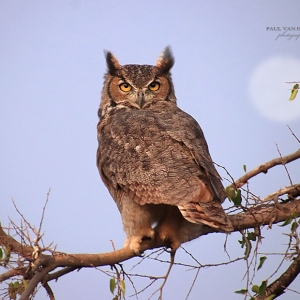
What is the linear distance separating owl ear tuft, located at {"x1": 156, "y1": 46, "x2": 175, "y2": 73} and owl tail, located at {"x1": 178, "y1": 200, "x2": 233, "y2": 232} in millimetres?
2825

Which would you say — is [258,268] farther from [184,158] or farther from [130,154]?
[130,154]

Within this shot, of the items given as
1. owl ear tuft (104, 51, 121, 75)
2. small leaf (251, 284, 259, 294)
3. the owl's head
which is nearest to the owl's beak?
the owl's head

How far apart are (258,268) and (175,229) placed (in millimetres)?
794

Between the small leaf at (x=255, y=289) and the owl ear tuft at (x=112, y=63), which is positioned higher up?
the owl ear tuft at (x=112, y=63)

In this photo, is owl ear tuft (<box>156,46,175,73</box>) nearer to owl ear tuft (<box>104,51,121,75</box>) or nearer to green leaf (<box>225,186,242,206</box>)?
owl ear tuft (<box>104,51,121,75</box>)

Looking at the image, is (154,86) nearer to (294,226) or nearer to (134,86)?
(134,86)

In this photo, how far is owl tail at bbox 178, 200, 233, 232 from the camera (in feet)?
11.2

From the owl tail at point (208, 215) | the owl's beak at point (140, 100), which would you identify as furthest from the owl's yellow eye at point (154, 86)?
the owl tail at point (208, 215)

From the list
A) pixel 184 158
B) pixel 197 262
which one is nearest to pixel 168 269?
pixel 197 262

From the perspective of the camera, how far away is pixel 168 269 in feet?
12.3

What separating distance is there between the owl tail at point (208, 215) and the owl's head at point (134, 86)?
7.07 feet

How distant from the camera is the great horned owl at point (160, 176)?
3629mm

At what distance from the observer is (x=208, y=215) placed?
11.2 feet

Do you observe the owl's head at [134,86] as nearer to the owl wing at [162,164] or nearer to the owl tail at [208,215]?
the owl wing at [162,164]
